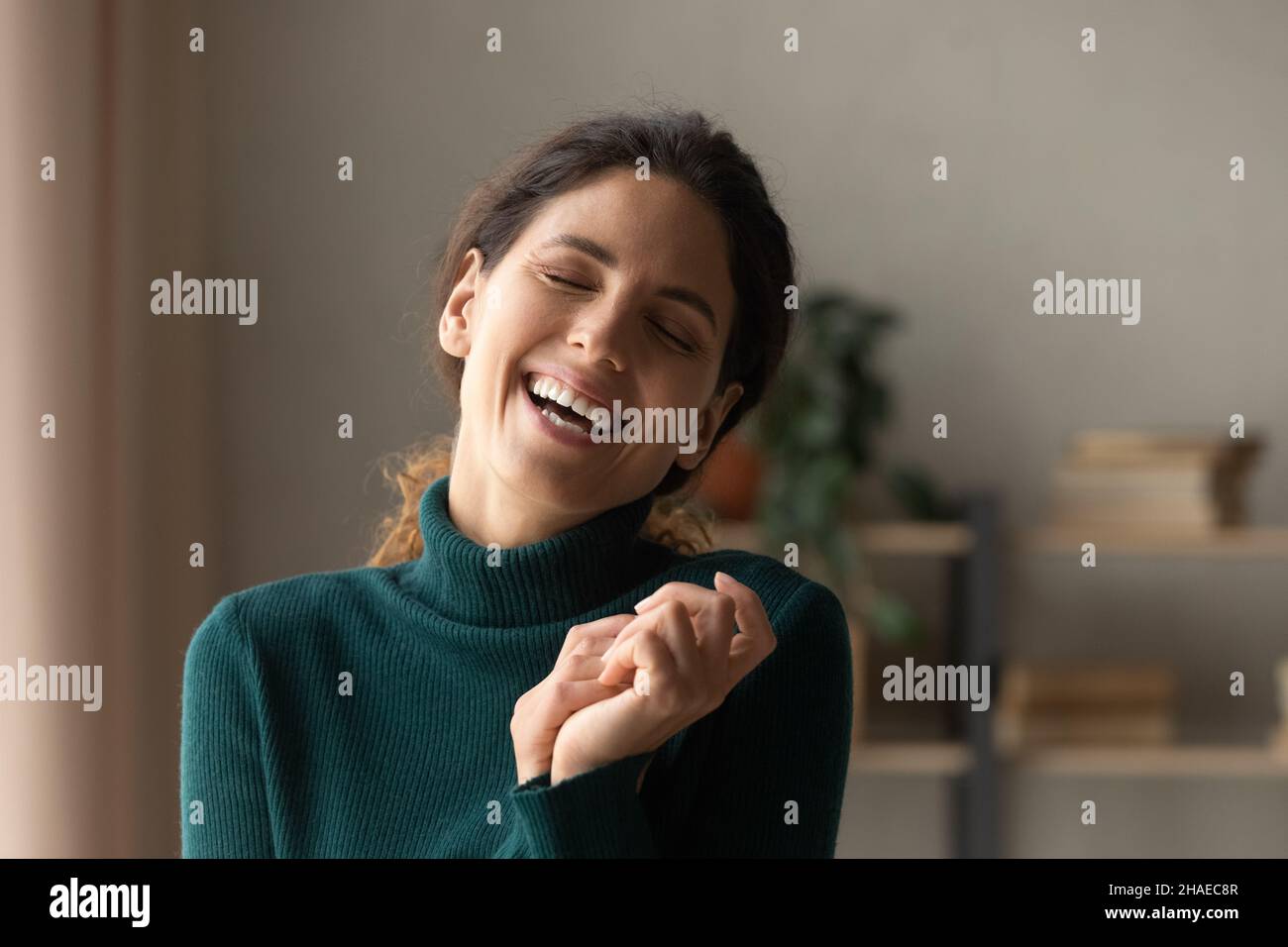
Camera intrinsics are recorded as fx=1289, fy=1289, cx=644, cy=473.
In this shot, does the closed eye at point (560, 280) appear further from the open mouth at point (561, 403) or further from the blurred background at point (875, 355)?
the blurred background at point (875, 355)

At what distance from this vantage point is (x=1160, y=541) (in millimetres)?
1674

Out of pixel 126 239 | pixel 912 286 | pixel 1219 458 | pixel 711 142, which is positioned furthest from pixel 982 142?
pixel 711 142

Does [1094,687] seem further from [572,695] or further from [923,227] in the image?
[572,695]

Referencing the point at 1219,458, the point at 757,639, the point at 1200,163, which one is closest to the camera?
the point at 757,639

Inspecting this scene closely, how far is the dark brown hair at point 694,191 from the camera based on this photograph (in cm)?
64

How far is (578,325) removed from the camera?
2.00ft

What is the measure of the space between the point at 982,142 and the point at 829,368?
40cm

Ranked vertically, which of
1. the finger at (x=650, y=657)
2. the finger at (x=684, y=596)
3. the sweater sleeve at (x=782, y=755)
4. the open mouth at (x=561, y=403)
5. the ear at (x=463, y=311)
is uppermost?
the ear at (x=463, y=311)

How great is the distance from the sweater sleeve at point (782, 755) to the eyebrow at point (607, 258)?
15 centimetres

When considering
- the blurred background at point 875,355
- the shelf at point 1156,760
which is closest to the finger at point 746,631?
the blurred background at point 875,355

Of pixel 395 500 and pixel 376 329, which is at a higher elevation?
pixel 376 329

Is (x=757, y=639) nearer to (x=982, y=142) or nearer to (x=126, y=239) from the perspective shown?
(x=126, y=239)

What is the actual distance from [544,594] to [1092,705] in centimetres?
130

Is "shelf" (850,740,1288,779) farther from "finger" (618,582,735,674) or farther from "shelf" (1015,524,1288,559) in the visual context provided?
"finger" (618,582,735,674)
